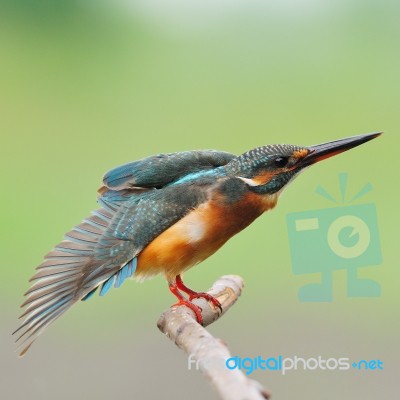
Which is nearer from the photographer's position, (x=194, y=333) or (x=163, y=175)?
(x=194, y=333)

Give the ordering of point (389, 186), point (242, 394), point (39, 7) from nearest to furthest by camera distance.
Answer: point (242, 394) → point (389, 186) → point (39, 7)

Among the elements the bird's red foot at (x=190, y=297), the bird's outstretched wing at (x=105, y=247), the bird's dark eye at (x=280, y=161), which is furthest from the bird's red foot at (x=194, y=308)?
the bird's dark eye at (x=280, y=161)

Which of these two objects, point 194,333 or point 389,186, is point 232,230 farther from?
point 389,186

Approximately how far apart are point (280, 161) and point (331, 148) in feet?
0.25

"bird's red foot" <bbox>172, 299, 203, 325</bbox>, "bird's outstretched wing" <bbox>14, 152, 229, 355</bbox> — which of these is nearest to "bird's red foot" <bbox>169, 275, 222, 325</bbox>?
"bird's red foot" <bbox>172, 299, 203, 325</bbox>

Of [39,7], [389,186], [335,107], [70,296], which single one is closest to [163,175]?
[70,296]

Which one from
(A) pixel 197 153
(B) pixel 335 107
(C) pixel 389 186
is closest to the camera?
(A) pixel 197 153

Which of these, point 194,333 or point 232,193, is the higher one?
point 232,193

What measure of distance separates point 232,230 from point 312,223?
20cm

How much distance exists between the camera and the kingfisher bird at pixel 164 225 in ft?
3.80

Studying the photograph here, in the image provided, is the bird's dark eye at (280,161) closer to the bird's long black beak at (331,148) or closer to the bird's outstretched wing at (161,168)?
the bird's long black beak at (331,148)

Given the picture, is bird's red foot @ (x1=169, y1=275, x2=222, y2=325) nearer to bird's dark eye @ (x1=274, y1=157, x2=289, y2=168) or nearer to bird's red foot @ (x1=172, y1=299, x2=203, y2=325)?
bird's red foot @ (x1=172, y1=299, x2=203, y2=325)

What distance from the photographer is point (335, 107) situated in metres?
3.18

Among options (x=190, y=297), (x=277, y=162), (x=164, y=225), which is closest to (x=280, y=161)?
(x=277, y=162)
